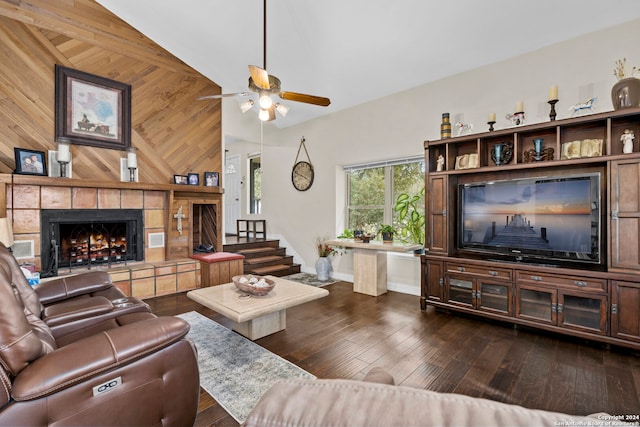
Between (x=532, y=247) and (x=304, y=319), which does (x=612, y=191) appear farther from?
(x=304, y=319)

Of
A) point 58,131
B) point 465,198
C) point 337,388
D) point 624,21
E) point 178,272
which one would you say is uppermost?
point 624,21

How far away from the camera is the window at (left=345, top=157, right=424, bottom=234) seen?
4480mm

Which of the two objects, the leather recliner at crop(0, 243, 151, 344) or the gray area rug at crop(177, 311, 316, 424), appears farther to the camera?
the gray area rug at crop(177, 311, 316, 424)

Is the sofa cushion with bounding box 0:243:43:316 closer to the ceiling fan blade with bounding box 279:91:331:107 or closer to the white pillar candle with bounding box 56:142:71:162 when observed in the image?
the ceiling fan blade with bounding box 279:91:331:107

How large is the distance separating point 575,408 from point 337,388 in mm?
2228

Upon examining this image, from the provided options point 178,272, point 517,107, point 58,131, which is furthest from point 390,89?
point 58,131

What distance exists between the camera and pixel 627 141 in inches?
101

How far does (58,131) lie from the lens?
368cm

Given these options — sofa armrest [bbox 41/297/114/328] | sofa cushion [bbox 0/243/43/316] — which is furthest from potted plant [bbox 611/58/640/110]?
sofa cushion [bbox 0/243/43/316]

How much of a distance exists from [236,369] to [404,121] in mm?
3890

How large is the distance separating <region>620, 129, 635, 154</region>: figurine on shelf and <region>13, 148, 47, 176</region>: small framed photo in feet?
20.0

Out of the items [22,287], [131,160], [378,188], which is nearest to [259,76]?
[22,287]

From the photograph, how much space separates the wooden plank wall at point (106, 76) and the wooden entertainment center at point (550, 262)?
149 inches

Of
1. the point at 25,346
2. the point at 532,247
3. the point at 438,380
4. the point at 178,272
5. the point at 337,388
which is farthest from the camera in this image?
the point at 178,272
